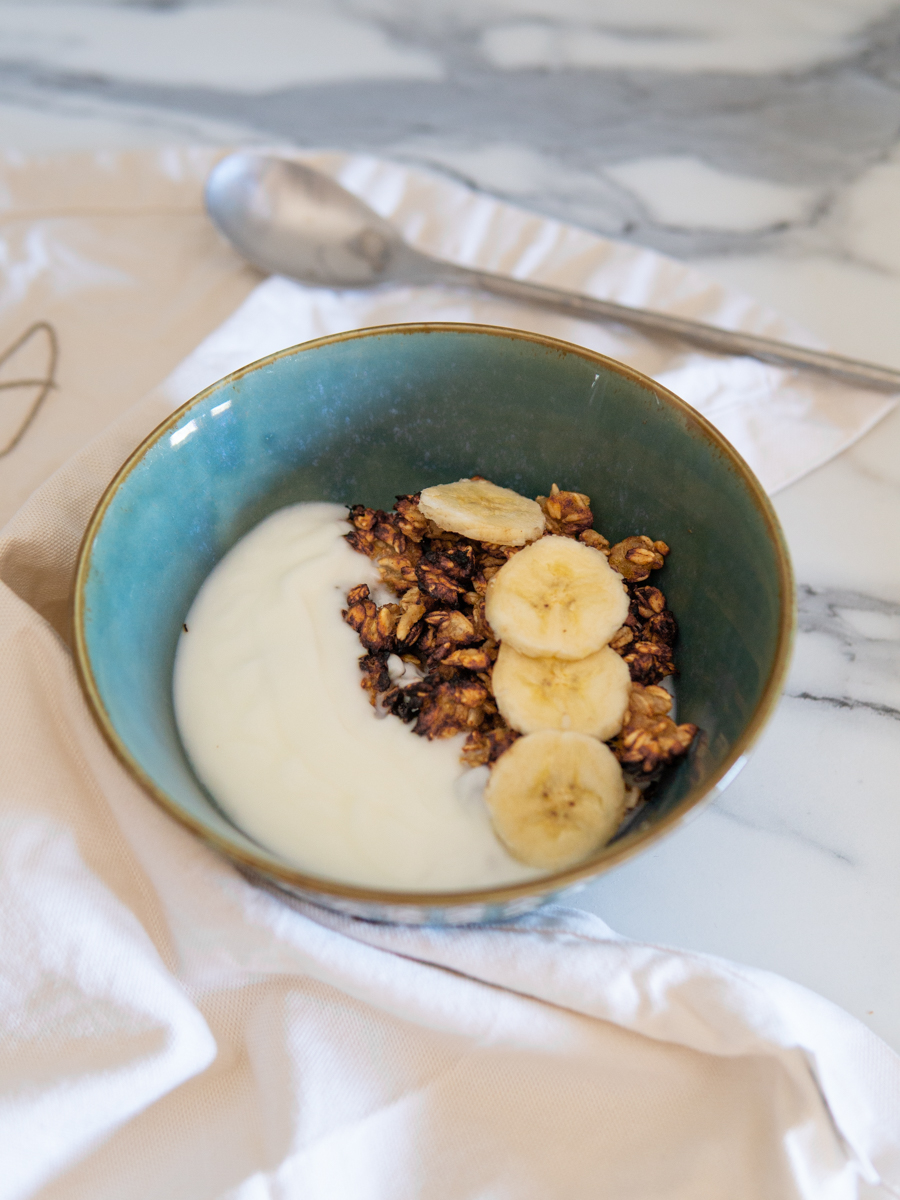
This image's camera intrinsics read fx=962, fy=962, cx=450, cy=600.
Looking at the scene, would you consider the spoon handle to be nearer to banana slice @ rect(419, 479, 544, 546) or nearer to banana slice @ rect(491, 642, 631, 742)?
banana slice @ rect(419, 479, 544, 546)

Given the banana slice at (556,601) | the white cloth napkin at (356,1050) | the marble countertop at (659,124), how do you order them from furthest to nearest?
the marble countertop at (659,124) < the banana slice at (556,601) < the white cloth napkin at (356,1050)

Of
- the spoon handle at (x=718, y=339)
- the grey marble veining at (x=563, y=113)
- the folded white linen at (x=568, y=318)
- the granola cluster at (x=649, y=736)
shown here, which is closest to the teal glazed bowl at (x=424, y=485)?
the granola cluster at (x=649, y=736)

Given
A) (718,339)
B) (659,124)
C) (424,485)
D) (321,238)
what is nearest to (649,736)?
(424,485)

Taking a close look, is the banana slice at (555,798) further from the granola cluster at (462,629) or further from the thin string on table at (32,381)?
the thin string on table at (32,381)

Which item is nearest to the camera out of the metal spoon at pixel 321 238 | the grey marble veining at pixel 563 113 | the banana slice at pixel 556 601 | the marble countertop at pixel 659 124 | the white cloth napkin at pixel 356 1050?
the white cloth napkin at pixel 356 1050

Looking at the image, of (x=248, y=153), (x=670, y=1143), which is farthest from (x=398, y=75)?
(x=670, y=1143)

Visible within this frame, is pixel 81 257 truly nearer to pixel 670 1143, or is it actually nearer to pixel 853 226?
pixel 853 226

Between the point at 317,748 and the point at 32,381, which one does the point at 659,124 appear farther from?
the point at 317,748
